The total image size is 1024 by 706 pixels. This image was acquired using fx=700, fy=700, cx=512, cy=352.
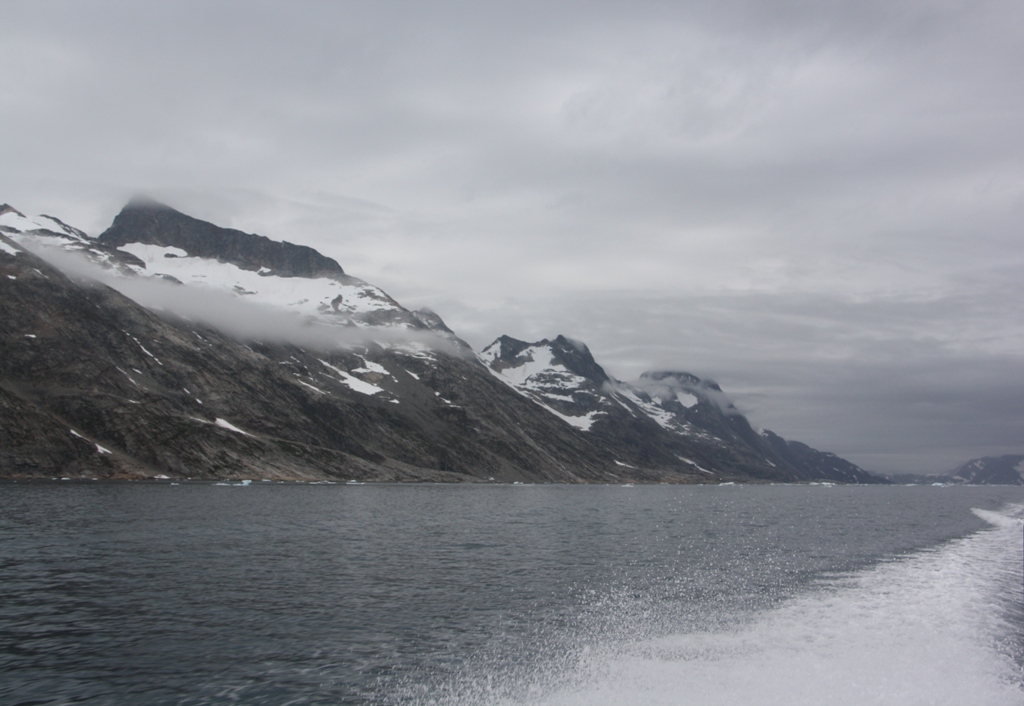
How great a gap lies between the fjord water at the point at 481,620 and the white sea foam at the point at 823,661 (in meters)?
0.15

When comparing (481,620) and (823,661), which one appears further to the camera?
(481,620)

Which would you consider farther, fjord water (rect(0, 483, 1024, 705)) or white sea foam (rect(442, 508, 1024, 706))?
fjord water (rect(0, 483, 1024, 705))

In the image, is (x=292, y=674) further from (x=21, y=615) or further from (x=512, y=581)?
(x=512, y=581)

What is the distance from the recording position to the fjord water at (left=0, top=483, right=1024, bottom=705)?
2759 cm

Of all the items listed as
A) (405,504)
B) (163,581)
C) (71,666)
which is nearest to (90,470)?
(405,504)

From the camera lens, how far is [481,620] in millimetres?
39156

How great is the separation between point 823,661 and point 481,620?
17.5 m

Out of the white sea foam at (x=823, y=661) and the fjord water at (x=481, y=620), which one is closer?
the white sea foam at (x=823, y=661)

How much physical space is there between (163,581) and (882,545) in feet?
254

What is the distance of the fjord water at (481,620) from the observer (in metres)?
27.6

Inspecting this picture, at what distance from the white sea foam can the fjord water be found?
149mm

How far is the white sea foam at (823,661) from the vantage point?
26.8 metres

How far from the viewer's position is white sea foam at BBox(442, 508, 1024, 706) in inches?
1056

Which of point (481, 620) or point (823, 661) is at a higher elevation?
point (823, 661)
